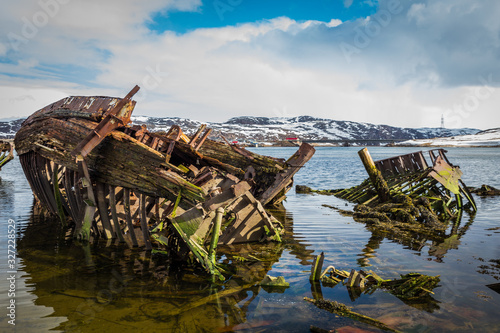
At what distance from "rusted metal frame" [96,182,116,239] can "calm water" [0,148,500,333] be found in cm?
54

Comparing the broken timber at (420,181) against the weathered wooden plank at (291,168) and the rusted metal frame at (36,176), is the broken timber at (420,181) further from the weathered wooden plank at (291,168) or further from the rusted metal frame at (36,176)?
the rusted metal frame at (36,176)

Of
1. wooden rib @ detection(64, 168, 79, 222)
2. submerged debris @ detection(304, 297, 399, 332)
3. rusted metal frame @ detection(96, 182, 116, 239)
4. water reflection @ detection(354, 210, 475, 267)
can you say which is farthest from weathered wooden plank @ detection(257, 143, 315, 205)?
submerged debris @ detection(304, 297, 399, 332)

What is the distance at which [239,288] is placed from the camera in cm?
691

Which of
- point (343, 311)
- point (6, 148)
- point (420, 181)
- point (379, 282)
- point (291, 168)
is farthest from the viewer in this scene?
point (6, 148)

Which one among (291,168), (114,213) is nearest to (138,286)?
(114,213)

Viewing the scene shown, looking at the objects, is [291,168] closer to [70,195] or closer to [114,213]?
[114,213]

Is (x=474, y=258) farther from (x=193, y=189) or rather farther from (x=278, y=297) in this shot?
(x=193, y=189)

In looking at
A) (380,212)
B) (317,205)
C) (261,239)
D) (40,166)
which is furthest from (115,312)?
(317,205)

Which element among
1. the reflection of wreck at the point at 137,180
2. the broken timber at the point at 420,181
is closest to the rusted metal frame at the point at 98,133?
the reflection of wreck at the point at 137,180

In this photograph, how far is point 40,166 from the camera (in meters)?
12.1

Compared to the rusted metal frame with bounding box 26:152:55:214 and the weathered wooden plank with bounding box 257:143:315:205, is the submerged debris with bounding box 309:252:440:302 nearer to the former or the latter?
the weathered wooden plank with bounding box 257:143:315:205

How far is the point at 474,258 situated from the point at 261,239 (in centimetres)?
569

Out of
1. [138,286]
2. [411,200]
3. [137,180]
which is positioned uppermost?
[137,180]

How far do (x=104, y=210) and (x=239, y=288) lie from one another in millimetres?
4840
